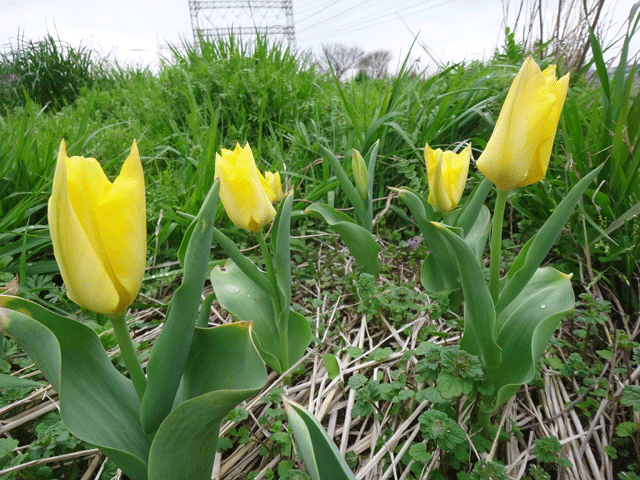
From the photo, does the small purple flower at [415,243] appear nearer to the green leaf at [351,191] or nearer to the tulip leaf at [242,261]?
the green leaf at [351,191]

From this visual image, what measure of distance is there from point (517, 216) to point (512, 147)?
133 cm

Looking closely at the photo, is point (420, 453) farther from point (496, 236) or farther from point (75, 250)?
point (75, 250)

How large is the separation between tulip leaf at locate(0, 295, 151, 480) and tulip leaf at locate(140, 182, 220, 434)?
49 mm

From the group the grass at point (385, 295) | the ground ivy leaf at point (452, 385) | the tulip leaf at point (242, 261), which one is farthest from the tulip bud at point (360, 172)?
the ground ivy leaf at point (452, 385)

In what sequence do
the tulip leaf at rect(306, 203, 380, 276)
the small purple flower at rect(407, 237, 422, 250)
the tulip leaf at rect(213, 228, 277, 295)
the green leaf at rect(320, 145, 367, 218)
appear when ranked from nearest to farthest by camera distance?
the tulip leaf at rect(213, 228, 277, 295)
the tulip leaf at rect(306, 203, 380, 276)
the green leaf at rect(320, 145, 367, 218)
the small purple flower at rect(407, 237, 422, 250)

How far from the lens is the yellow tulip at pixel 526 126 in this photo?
0.70 m

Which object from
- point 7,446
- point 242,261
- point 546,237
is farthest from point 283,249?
point 7,446

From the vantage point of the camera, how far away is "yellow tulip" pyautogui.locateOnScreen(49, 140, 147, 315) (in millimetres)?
524

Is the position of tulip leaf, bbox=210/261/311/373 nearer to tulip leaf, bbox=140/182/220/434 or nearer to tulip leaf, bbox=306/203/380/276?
tulip leaf, bbox=306/203/380/276

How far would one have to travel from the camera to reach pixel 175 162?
8.57 ft

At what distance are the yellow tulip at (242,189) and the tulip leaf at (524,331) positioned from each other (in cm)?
60

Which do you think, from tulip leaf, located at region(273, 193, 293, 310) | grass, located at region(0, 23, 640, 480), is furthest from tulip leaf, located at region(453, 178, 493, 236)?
tulip leaf, located at region(273, 193, 293, 310)

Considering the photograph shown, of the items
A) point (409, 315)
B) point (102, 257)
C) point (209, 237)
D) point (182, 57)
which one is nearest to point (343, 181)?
point (409, 315)

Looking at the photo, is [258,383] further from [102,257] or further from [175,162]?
[175,162]
